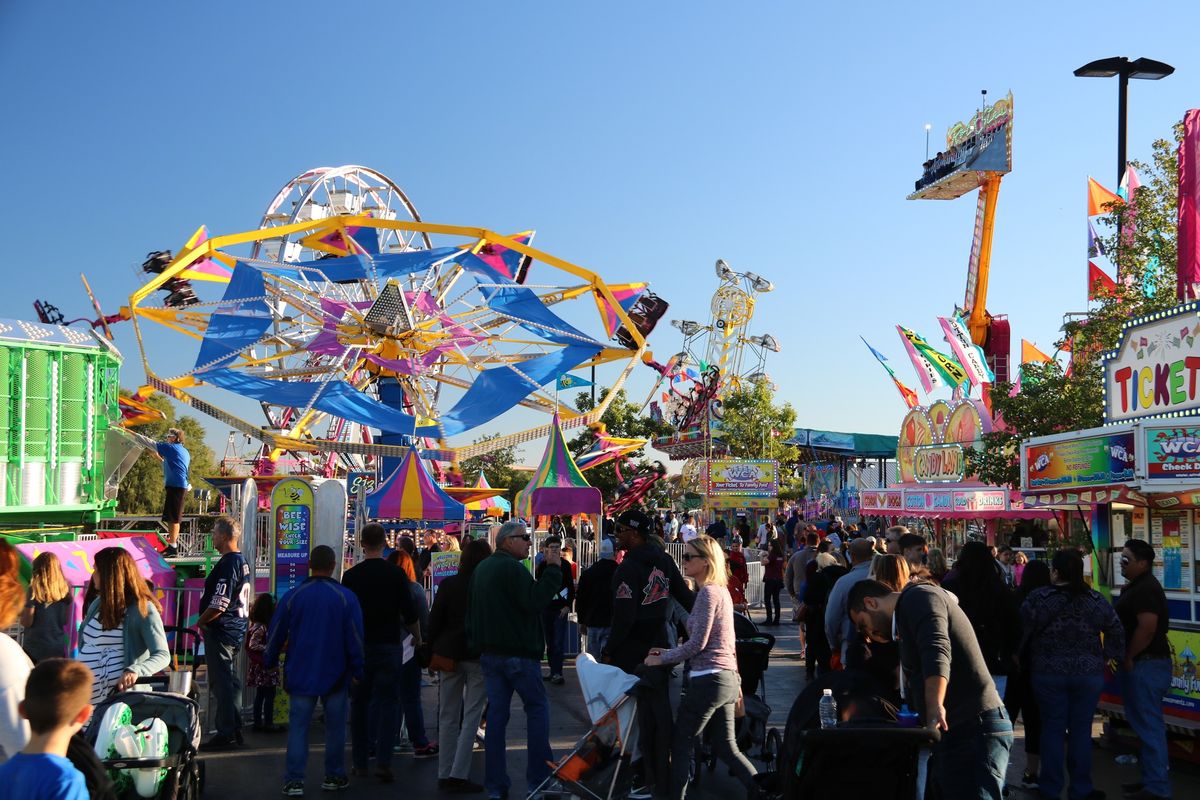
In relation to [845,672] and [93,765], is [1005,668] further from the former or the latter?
[93,765]

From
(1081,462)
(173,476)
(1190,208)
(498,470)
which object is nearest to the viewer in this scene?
(1081,462)

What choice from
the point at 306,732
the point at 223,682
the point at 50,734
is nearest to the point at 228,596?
the point at 223,682

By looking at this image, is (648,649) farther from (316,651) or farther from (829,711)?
(316,651)

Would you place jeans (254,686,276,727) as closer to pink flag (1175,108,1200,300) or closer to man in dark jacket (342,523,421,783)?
man in dark jacket (342,523,421,783)

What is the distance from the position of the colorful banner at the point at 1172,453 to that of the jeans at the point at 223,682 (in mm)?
7696

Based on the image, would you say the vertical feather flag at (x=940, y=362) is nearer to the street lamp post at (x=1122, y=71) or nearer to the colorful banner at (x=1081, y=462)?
the street lamp post at (x=1122, y=71)

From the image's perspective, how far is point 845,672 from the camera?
5309 mm

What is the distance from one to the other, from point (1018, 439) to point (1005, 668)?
15.0 m

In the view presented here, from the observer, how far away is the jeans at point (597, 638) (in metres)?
10.8

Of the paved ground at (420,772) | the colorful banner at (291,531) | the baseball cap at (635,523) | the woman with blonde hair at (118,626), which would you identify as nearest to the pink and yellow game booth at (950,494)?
the paved ground at (420,772)

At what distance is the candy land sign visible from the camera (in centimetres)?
1031

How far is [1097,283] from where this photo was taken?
65.0 feet

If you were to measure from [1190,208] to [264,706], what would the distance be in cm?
1160

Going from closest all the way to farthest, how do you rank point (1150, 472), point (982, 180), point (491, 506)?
point (1150, 472) < point (491, 506) < point (982, 180)
